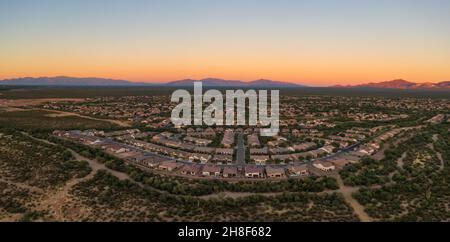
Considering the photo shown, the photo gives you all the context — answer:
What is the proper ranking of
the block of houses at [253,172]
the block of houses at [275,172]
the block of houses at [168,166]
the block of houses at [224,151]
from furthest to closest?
the block of houses at [224,151], the block of houses at [168,166], the block of houses at [275,172], the block of houses at [253,172]

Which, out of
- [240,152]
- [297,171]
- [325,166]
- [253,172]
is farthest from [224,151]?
[325,166]

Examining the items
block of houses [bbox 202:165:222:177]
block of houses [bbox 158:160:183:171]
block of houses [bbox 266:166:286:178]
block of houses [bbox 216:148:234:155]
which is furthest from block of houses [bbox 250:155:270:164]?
block of houses [bbox 158:160:183:171]

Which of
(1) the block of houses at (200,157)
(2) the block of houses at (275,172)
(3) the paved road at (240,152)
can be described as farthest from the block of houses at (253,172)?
(1) the block of houses at (200,157)

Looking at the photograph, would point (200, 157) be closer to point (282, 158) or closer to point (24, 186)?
point (282, 158)

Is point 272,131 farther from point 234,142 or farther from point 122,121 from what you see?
point 122,121

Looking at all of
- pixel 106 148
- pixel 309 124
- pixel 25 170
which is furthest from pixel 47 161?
pixel 309 124

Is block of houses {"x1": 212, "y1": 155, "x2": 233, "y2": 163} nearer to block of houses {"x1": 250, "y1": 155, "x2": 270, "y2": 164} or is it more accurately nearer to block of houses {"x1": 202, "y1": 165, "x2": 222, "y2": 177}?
block of houses {"x1": 250, "y1": 155, "x2": 270, "y2": 164}

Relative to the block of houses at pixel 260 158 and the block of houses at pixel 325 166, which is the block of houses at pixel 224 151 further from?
the block of houses at pixel 325 166

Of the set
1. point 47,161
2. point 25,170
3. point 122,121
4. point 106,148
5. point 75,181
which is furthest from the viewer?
point 122,121
